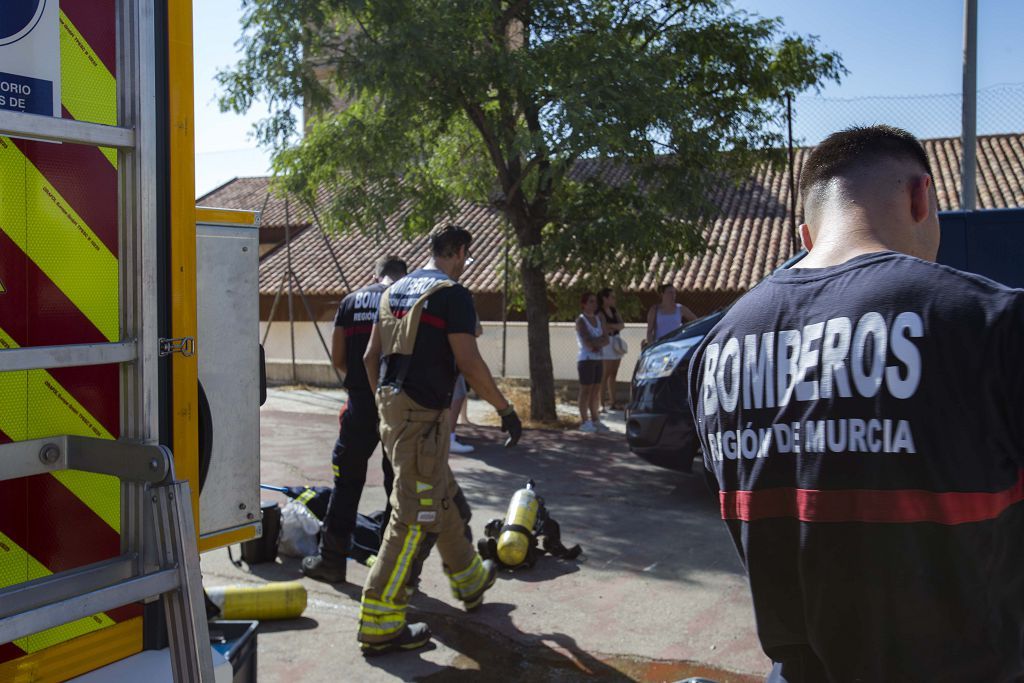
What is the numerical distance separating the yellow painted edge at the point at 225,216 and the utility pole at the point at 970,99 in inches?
280

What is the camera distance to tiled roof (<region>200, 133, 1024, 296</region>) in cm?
1589

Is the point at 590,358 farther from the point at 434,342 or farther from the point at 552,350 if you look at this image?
the point at 434,342

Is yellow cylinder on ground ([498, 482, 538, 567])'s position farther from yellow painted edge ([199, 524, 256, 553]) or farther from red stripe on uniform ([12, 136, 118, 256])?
red stripe on uniform ([12, 136, 118, 256])

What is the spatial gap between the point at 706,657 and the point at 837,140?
300 centimetres

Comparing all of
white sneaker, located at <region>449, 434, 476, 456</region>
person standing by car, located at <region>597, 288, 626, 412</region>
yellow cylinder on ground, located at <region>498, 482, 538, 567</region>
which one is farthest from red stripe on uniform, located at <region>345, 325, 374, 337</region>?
person standing by car, located at <region>597, 288, 626, 412</region>

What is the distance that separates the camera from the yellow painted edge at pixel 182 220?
2.05 meters

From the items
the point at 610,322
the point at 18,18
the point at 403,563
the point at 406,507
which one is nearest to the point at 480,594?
the point at 403,563

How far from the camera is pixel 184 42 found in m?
2.08

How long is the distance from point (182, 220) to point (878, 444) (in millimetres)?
1508

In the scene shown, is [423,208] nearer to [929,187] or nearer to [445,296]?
[445,296]

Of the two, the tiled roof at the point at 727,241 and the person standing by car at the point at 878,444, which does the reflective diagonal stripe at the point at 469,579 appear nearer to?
the person standing by car at the point at 878,444

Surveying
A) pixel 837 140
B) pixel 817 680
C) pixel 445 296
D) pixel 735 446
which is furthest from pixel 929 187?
pixel 445 296


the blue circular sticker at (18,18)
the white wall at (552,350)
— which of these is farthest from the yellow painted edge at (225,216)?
the white wall at (552,350)

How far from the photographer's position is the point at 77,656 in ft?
6.53
